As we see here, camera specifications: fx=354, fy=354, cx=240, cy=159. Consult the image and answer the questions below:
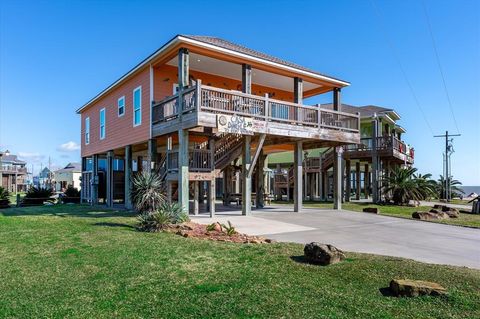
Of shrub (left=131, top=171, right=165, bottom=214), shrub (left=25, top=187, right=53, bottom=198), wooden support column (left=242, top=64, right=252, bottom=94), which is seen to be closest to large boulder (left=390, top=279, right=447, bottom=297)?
shrub (left=131, top=171, right=165, bottom=214)

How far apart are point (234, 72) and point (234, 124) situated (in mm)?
4566

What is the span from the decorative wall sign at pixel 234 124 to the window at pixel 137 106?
17.8ft

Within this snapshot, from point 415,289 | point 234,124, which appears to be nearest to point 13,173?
point 234,124

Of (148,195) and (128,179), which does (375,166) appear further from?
(148,195)

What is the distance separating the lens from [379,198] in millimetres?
23625

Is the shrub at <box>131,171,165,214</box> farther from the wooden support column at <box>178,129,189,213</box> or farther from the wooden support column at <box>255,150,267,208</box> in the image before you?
the wooden support column at <box>255,150,267,208</box>

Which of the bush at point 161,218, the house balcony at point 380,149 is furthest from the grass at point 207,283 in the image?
the house balcony at point 380,149

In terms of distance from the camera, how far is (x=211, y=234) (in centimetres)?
931

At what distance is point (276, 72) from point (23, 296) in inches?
503

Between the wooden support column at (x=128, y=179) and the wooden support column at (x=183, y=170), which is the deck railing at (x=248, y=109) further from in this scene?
the wooden support column at (x=128, y=179)

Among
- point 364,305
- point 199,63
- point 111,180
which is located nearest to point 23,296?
point 364,305

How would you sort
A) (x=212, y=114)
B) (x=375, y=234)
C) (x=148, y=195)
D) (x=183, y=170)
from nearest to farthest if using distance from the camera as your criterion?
(x=375, y=234)
(x=148, y=195)
(x=212, y=114)
(x=183, y=170)

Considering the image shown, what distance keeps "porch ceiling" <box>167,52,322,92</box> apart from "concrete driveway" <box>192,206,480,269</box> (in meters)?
6.25

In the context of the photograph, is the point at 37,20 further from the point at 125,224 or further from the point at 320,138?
the point at 320,138
